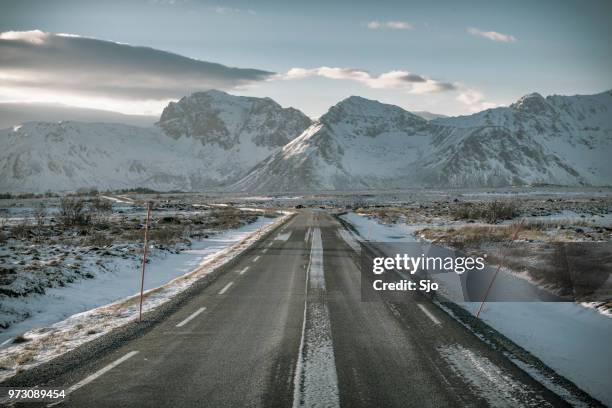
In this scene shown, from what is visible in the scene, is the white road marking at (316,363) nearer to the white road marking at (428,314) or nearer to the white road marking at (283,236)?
the white road marking at (428,314)

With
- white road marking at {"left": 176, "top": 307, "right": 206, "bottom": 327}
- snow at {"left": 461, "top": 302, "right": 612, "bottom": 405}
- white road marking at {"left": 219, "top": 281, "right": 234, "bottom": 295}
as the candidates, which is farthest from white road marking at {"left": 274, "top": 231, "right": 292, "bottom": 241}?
snow at {"left": 461, "top": 302, "right": 612, "bottom": 405}

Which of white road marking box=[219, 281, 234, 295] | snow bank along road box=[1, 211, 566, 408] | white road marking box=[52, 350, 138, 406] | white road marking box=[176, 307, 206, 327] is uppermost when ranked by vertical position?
snow bank along road box=[1, 211, 566, 408]

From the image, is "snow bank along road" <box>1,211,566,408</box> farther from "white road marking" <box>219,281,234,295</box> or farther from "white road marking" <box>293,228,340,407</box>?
"white road marking" <box>219,281,234,295</box>

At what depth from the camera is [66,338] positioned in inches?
350

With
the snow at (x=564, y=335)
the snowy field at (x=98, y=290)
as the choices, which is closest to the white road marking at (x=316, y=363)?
the snow at (x=564, y=335)

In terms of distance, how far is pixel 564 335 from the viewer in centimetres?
912

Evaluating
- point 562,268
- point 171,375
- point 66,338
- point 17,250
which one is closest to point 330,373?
point 171,375

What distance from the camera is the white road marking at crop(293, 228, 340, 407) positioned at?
597 cm

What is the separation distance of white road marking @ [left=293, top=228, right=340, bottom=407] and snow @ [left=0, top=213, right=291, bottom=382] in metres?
4.07

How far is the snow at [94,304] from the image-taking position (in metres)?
8.21

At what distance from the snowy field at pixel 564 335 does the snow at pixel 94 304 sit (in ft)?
27.2

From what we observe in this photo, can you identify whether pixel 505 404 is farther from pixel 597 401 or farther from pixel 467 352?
pixel 467 352

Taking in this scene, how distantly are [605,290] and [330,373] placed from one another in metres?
8.32

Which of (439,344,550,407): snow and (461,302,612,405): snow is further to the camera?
(461,302,612,405): snow
